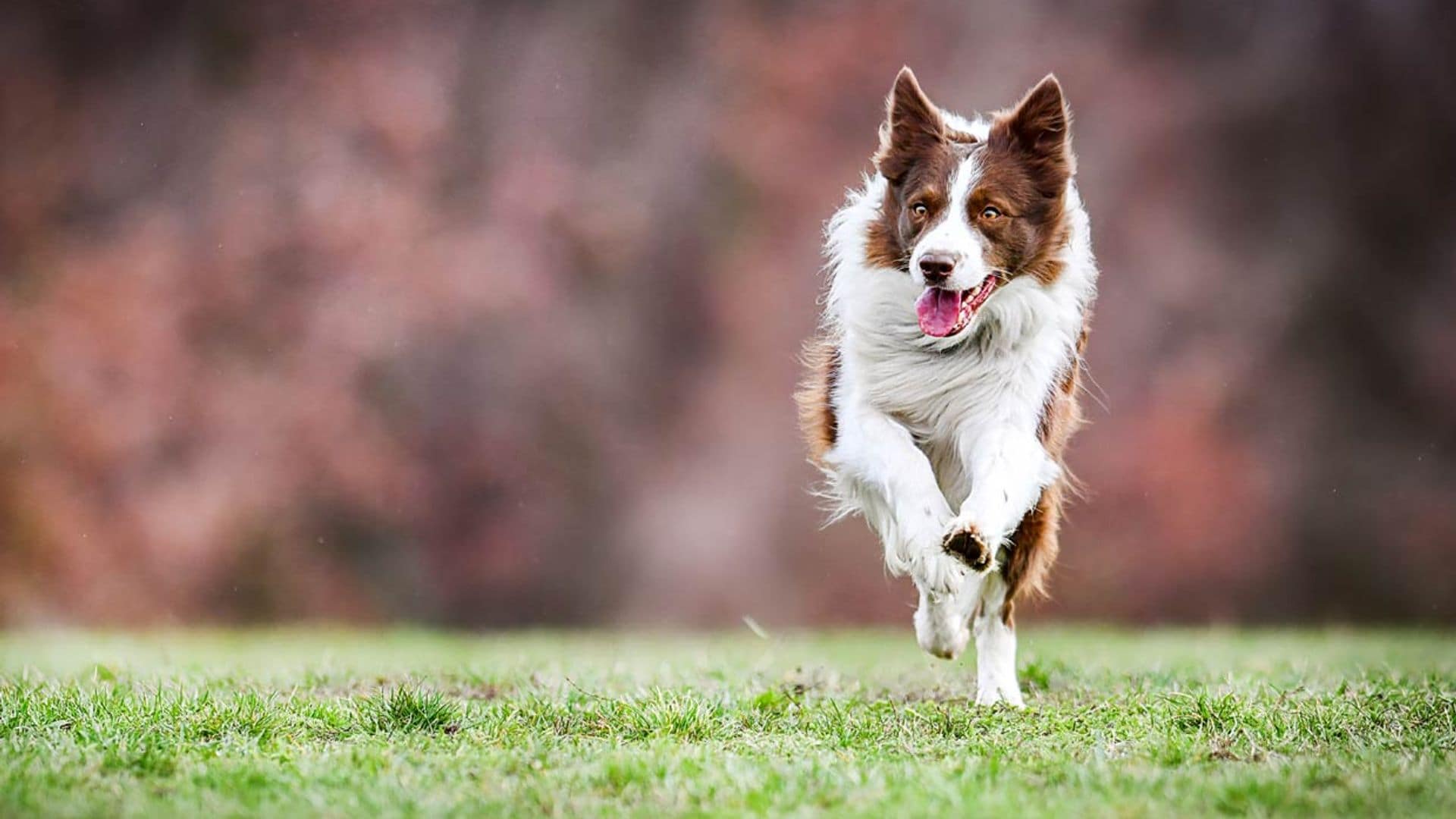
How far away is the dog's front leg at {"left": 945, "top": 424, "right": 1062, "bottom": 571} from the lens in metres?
4.92

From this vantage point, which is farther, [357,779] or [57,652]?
[57,652]

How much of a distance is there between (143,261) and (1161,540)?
10.0 m

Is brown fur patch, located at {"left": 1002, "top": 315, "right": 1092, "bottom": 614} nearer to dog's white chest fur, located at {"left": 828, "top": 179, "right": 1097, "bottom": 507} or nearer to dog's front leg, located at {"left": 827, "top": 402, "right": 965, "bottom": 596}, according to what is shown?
dog's white chest fur, located at {"left": 828, "top": 179, "right": 1097, "bottom": 507}

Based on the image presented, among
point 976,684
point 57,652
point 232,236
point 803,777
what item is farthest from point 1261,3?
point 803,777

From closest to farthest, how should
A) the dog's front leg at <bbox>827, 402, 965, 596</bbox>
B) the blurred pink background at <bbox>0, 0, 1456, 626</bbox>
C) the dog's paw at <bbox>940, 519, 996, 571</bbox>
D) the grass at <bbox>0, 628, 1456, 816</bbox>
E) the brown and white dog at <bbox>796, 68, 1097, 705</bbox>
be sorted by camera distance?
the grass at <bbox>0, 628, 1456, 816</bbox>, the dog's paw at <bbox>940, 519, 996, 571</bbox>, the dog's front leg at <bbox>827, 402, 965, 596</bbox>, the brown and white dog at <bbox>796, 68, 1097, 705</bbox>, the blurred pink background at <bbox>0, 0, 1456, 626</bbox>

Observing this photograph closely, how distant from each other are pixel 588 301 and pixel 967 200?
10.7m

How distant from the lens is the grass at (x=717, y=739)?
378cm

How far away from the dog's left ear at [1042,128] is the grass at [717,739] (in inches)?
78.2

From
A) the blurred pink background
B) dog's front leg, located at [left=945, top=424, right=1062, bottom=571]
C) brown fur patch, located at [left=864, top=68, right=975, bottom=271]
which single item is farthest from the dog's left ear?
→ the blurred pink background

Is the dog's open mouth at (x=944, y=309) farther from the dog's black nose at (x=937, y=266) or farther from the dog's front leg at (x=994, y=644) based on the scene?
the dog's front leg at (x=994, y=644)

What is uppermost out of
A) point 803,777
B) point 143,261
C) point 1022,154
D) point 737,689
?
point 143,261

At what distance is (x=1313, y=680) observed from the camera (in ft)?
20.1

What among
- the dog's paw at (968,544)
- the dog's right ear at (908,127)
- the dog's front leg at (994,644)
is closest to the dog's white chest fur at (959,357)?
the dog's right ear at (908,127)

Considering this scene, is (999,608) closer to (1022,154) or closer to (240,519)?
(1022,154)
